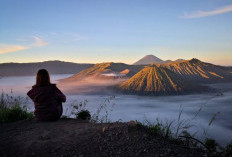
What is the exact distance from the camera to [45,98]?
6.98m

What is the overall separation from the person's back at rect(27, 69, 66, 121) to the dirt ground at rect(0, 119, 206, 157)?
869 millimetres

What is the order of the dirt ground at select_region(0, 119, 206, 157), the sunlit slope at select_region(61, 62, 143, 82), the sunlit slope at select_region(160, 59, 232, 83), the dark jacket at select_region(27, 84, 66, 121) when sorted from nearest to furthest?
1. the dirt ground at select_region(0, 119, 206, 157)
2. the dark jacket at select_region(27, 84, 66, 121)
3. the sunlit slope at select_region(160, 59, 232, 83)
4. the sunlit slope at select_region(61, 62, 143, 82)

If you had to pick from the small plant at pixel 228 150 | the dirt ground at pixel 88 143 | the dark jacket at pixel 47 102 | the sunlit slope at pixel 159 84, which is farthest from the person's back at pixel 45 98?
the sunlit slope at pixel 159 84

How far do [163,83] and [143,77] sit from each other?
179 inches

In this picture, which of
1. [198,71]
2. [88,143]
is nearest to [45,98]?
[88,143]

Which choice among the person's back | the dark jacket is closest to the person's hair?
the person's back

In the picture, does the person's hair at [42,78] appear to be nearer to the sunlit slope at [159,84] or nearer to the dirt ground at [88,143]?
the dirt ground at [88,143]

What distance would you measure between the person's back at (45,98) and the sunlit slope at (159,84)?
147 ft

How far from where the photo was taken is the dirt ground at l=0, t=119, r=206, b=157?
4.36m

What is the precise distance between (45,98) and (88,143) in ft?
8.99

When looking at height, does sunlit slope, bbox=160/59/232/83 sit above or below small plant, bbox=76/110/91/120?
above

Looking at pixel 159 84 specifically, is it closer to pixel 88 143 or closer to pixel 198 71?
pixel 198 71

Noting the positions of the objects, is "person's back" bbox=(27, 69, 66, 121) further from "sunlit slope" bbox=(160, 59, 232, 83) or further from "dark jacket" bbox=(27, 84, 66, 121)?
"sunlit slope" bbox=(160, 59, 232, 83)

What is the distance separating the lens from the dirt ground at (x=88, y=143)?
436cm
